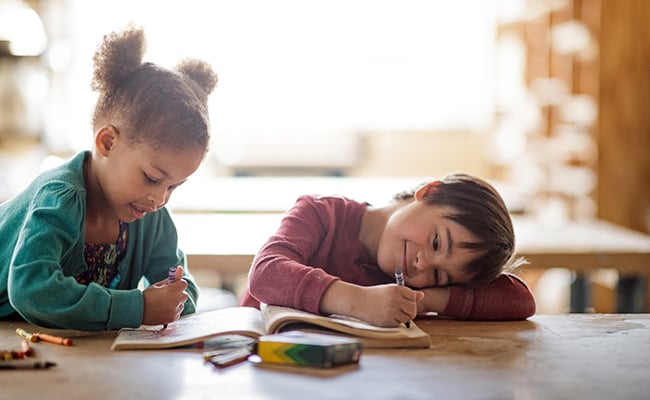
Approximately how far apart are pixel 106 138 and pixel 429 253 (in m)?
0.56

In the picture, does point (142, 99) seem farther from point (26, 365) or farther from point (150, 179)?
point (26, 365)

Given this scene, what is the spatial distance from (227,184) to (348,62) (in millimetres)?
2510

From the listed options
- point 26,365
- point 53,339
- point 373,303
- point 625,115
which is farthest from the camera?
point 625,115

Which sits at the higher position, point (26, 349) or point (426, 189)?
point (426, 189)

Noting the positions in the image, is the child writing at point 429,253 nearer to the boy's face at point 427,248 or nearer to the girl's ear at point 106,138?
the boy's face at point 427,248

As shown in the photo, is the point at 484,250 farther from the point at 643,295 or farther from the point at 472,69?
the point at 472,69

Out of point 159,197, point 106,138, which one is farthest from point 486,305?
point 106,138

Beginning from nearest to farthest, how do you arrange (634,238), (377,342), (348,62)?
(377,342)
(634,238)
(348,62)

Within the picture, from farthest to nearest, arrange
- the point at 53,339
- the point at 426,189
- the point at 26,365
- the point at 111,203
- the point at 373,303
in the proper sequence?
the point at 426,189, the point at 111,203, the point at 373,303, the point at 53,339, the point at 26,365

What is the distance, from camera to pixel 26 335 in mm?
1190

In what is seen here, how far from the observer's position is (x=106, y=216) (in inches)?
56.2

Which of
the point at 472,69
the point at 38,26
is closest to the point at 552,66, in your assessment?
the point at 472,69

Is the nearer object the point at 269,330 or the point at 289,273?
the point at 269,330

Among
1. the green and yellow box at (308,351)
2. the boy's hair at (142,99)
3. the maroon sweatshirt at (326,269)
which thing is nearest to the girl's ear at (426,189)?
the maroon sweatshirt at (326,269)
